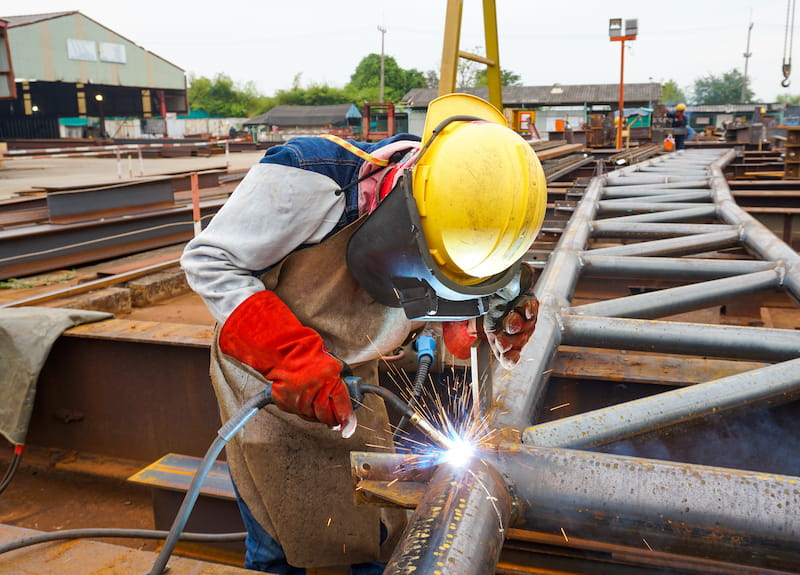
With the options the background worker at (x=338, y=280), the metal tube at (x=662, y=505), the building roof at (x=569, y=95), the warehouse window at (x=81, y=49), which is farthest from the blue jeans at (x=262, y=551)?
the building roof at (x=569, y=95)

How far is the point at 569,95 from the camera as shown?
137 feet

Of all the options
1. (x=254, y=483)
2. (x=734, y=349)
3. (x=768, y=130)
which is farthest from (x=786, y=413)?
(x=768, y=130)

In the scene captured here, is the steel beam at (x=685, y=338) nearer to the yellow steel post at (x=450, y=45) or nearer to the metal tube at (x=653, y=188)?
the yellow steel post at (x=450, y=45)

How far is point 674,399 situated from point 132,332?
2.08 meters

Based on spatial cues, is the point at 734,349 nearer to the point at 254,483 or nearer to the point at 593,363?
the point at 593,363

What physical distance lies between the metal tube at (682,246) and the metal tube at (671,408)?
4.35 feet

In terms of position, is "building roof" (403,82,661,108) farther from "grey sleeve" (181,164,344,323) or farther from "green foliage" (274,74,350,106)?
"grey sleeve" (181,164,344,323)

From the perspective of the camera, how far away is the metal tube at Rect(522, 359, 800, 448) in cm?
133

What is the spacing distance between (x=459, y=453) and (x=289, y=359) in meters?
0.41

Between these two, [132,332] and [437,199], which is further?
[132,332]

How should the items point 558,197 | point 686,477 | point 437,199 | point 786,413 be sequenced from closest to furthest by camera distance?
point 686,477 → point 437,199 → point 786,413 → point 558,197

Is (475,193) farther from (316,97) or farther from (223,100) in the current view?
(223,100)

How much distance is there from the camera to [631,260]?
259cm

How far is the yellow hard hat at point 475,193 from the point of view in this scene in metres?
1.30
